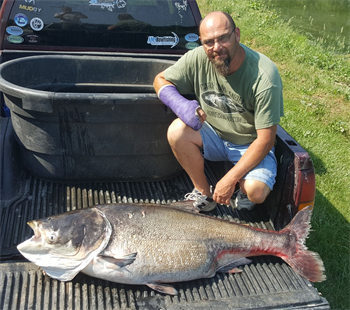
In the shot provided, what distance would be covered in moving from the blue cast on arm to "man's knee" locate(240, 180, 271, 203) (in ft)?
2.16

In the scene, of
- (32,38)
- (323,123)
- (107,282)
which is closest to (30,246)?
(107,282)


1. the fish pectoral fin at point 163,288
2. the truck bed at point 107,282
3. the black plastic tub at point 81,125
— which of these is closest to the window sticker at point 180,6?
the black plastic tub at point 81,125

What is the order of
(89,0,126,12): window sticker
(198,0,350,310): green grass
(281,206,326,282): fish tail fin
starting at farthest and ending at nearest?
(89,0,126,12): window sticker, (198,0,350,310): green grass, (281,206,326,282): fish tail fin

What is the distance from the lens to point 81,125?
10.3 ft

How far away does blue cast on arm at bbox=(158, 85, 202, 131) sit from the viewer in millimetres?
3068

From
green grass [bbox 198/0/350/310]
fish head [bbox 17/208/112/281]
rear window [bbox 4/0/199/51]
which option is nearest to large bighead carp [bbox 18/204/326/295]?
fish head [bbox 17/208/112/281]

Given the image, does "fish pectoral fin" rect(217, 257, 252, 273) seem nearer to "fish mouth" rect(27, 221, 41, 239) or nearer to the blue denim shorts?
the blue denim shorts

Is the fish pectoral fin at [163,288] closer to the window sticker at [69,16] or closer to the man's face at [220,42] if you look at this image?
the man's face at [220,42]

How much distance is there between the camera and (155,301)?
96.3 inches

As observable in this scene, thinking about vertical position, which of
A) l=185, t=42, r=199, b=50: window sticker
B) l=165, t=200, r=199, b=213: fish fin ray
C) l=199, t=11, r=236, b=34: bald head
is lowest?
l=165, t=200, r=199, b=213: fish fin ray

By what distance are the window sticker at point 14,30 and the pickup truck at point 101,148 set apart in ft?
0.04

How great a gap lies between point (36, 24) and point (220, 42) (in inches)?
84.2

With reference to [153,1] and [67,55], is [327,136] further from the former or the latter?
[67,55]

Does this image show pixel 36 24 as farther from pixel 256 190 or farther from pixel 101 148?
pixel 256 190
